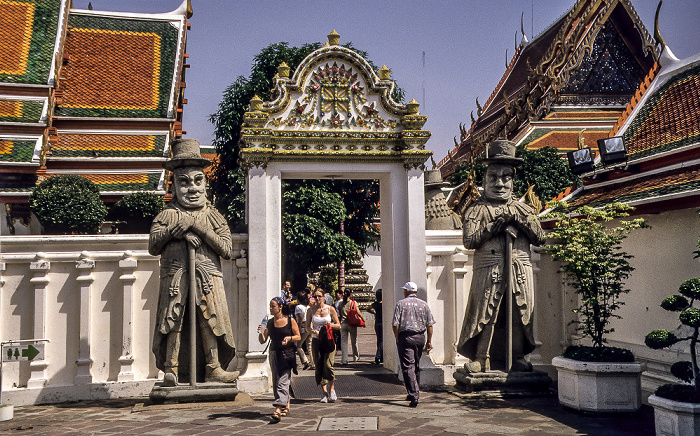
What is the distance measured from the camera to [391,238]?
38.2 feet

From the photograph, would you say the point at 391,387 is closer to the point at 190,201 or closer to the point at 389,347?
the point at 389,347

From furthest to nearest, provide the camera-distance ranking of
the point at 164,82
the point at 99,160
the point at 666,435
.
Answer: the point at 164,82 < the point at 99,160 < the point at 666,435

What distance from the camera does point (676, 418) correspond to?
23.0 feet

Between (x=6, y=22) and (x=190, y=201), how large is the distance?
42.9ft

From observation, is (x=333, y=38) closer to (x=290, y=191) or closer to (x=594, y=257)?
(x=594, y=257)

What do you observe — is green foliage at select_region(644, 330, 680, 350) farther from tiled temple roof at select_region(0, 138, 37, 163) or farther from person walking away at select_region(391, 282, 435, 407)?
tiled temple roof at select_region(0, 138, 37, 163)

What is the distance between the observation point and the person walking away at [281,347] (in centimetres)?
877

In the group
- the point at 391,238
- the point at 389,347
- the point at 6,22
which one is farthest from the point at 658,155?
the point at 6,22

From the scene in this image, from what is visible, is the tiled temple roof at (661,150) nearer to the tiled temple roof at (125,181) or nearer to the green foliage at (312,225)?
the tiled temple roof at (125,181)

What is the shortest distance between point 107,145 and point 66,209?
8.19 meters

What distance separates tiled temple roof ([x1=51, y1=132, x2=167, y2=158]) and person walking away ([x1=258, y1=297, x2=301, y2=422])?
10882mm

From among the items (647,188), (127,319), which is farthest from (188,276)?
(647,188)

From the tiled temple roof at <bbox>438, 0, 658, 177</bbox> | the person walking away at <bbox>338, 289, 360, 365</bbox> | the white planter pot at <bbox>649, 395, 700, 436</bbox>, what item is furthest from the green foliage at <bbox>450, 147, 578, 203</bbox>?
the white planter pot at <bbox>649, 395, 700, 436</bbox>

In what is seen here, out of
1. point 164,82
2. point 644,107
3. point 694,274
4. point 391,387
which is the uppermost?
point 164,82
